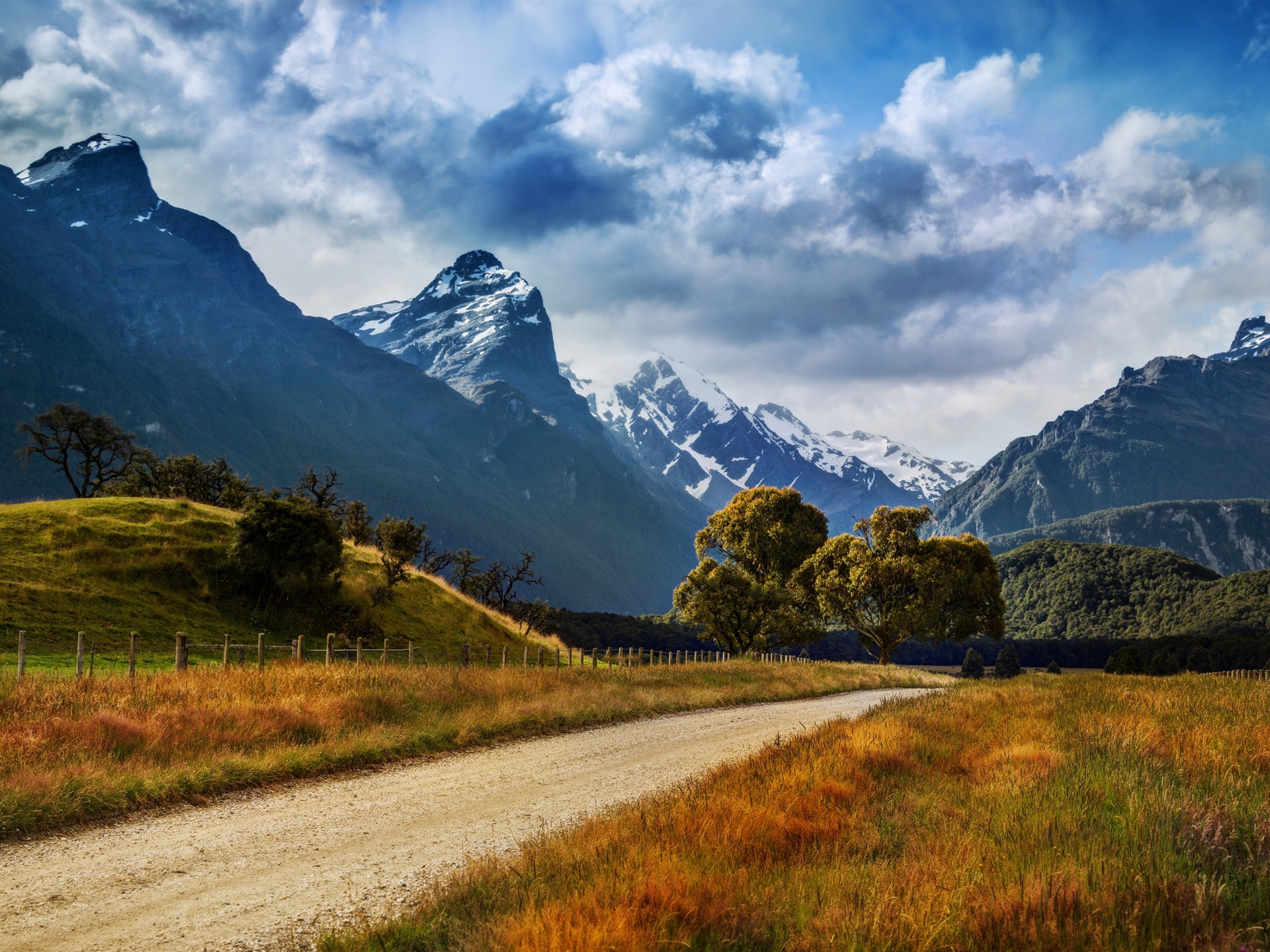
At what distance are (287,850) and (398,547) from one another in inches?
2025

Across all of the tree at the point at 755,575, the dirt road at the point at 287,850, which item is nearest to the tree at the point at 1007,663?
the tree at the point at 755,575

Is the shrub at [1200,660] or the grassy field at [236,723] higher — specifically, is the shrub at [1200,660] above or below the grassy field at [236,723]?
below

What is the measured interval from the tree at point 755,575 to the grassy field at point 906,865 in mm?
54360

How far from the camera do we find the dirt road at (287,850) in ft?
22.2

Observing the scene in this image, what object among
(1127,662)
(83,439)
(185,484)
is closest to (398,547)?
(185,484)

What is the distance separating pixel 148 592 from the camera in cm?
4216

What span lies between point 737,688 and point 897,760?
21.0 meters

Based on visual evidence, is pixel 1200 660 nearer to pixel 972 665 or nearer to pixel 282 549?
pixel 972 665

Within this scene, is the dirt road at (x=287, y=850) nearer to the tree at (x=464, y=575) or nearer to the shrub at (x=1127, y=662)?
the shrub at (x=1127, y=662)

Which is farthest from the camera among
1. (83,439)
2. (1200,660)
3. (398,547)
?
(1200,660)

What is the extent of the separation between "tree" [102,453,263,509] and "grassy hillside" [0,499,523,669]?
21479mm

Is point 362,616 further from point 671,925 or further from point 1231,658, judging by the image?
point 1231,658

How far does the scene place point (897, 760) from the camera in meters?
12.5

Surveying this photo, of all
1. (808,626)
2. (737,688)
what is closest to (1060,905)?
(737,688)
